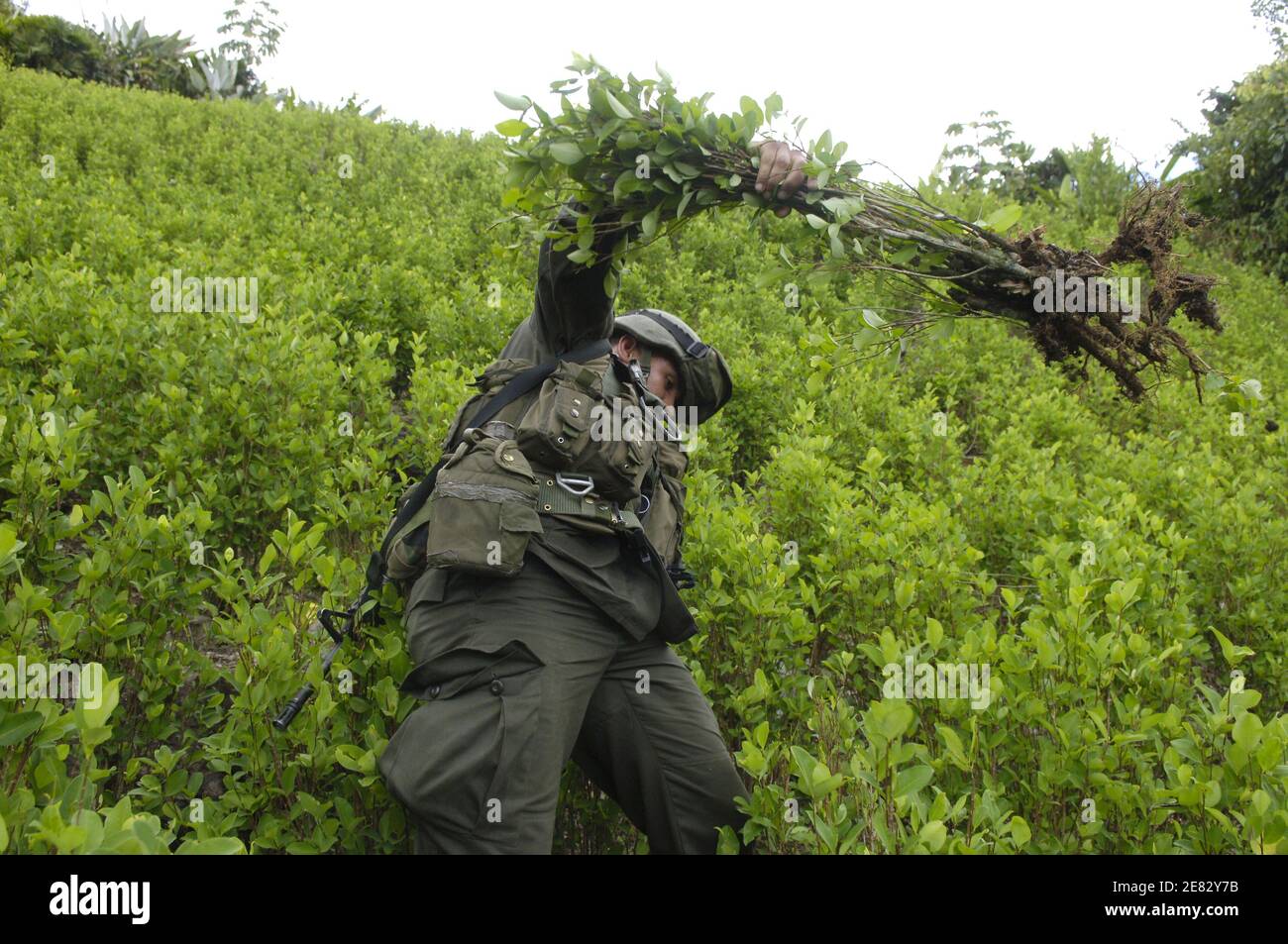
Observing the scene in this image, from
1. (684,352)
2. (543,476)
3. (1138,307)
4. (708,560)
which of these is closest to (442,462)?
(543,476)

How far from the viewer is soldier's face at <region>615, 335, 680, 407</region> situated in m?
3.59

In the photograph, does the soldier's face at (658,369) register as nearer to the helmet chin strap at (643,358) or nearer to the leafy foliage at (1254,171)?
the helmet chin strap at (643,358)

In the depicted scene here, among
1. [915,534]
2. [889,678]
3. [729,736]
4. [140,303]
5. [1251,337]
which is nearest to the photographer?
[889,678]

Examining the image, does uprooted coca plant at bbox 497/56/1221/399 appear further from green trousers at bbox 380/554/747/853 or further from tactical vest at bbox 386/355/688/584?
green trousers at bbox 380/554/747/853

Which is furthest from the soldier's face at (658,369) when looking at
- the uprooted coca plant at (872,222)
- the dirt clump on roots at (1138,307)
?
the dirt clump on roots at (1138,307)

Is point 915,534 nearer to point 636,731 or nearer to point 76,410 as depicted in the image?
point 636,731

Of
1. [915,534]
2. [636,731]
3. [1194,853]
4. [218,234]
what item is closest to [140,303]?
[218,234]

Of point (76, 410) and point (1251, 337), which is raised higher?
point (1251, 337)

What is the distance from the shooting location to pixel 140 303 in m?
5.32

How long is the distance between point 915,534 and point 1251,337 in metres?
8.50

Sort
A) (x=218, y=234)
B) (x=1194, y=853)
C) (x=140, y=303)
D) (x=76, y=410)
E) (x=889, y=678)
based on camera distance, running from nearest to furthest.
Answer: (x=1194, y=853) → (x=889, y=678) → (x=76, y=410) → (x=140, y=303) → (x=218, y=234)

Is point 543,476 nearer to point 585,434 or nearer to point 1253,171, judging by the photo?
point 585,434

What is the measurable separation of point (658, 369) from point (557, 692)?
1.53m

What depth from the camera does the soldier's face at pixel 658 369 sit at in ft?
11.8
